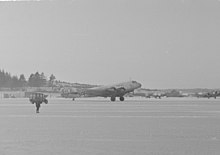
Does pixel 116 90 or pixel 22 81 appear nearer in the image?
pixel 116 90

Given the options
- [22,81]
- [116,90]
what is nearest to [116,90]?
[116,90]

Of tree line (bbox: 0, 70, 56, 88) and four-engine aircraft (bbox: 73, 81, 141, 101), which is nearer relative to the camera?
four-engine aircraft (bbox: 73, 81, 141, 101)

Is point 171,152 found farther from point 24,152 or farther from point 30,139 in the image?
point 30,139

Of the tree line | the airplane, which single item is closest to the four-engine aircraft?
the airplane

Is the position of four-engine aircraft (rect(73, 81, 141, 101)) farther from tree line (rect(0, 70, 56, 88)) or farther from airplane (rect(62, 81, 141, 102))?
tree line (rect(0, 70, 56, 88))

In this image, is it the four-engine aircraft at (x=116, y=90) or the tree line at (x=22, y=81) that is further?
the tree line at (x=22, y=81)

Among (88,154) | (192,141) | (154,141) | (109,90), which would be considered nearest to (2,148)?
(88,154)

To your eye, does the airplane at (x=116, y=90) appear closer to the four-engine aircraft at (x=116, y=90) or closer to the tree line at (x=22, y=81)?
the four-engine aircraft at (x=116, y=90)

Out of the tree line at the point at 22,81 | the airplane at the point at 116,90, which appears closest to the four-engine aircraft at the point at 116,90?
the airplane at the point at 116,90

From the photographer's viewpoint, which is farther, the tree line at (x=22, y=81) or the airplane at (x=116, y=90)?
the tree line at (x=22, y=81)

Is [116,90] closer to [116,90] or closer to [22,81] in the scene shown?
[116,90]

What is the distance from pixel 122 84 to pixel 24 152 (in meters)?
50.9

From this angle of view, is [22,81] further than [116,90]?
Yes

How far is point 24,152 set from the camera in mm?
10523
